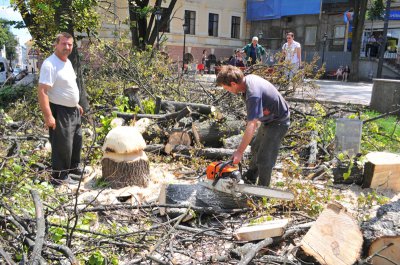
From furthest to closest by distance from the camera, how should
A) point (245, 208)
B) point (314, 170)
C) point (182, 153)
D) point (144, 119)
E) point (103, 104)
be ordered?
1. point (103, 104)
2. point (144, 119)
3. point (182, 153)
4. point (314, 170)
5. point (245, 208)

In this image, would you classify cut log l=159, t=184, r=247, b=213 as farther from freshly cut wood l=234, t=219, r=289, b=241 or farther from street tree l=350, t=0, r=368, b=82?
street tree l=350, t=0, r=368, b=82

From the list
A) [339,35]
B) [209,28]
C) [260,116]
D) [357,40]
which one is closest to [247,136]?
[260,116]

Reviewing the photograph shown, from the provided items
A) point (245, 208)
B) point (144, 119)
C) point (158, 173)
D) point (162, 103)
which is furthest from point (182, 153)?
point (245, 208)

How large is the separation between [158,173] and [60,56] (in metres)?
1.95

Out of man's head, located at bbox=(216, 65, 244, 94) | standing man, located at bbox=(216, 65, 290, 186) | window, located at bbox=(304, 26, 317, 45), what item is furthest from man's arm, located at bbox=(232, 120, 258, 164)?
window, located at bbox=(304, 26, 317, 45)

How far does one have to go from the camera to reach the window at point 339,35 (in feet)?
101

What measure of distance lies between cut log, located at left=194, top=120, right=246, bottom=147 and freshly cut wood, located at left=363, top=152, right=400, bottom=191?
2062mm

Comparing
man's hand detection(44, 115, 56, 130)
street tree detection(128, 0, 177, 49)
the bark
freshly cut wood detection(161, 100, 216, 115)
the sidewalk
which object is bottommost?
the bark

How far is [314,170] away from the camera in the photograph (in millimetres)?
4852

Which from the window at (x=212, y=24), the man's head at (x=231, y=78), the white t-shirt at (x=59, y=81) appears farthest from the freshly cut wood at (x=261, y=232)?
the window at (x=212, y=24)

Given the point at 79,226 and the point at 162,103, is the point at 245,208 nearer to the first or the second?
the point at 79,226

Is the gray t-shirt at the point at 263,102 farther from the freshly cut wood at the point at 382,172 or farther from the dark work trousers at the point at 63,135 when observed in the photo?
the dark work trousers at the point at 63,135

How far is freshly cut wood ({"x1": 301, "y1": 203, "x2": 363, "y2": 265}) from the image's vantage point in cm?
264

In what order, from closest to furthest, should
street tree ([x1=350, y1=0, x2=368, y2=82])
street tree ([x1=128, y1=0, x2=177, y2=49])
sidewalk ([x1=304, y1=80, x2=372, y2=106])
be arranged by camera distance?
sidewalk ([x1=304, y1=80, x2=372, y2=106]), street tree ([x1=128, y1=0, x2=177, y2=49]), street tree ([x1=350, y1=0, x2=368, y2=82])
